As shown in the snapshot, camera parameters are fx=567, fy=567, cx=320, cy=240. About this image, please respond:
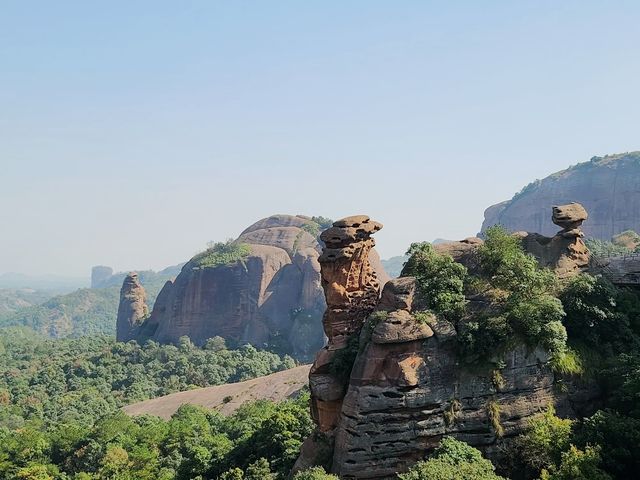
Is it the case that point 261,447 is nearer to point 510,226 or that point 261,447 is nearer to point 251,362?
point 251,362

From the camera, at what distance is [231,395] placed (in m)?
52.2

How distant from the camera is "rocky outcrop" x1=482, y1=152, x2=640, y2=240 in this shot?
10519 centimetres

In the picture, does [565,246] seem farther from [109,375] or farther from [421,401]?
[109,375]

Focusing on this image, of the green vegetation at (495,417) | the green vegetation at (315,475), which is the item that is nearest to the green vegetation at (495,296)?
the green vegetation at (495,417)

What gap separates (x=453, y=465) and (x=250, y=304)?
74650 millimetres

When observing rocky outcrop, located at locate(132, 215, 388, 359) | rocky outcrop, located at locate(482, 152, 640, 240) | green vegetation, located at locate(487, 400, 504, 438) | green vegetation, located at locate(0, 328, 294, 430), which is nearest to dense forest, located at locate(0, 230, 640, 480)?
green vegetation, located at locate(487, 400, 504, 438)

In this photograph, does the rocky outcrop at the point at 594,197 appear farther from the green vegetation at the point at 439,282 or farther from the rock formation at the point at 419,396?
the rock formation at the point at 419,396

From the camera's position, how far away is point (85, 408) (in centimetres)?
5572

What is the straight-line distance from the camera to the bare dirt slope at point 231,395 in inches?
1986

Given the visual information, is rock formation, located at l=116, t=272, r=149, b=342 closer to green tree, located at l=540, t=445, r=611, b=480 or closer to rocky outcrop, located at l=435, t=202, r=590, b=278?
rocky outcrop, located at l=435, t=202, r=590, b=278

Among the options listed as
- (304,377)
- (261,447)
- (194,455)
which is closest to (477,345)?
(261,447)

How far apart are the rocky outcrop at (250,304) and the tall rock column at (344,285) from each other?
64.0 meters

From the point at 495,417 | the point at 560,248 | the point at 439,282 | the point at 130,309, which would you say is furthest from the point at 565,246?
the point at 130,309

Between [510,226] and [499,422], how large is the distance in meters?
125
